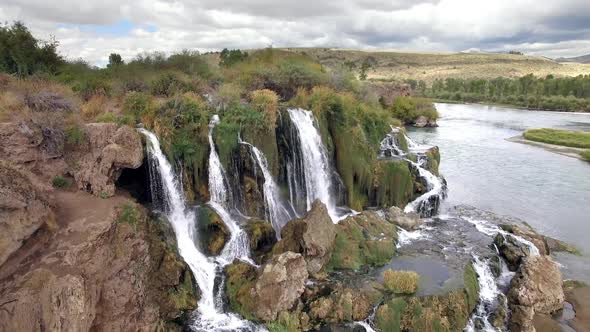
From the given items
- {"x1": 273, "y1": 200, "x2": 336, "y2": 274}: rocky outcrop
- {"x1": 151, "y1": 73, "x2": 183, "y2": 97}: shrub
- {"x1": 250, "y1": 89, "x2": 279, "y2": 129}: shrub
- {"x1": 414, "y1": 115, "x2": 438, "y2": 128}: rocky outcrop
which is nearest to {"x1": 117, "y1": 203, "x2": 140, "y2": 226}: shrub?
{"x1": 273, "y1": 200, "x2": 336, "y2": 274}: rocky outcrop

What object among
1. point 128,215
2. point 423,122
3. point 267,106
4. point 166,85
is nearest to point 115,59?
point 166,85

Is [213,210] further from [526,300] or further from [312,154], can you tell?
[526,300]

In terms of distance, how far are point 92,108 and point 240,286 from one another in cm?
983

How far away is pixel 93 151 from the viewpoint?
15234mm

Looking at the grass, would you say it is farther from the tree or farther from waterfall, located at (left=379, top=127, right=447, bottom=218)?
the tree

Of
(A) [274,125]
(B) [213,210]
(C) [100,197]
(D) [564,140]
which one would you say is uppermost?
(A) [274,125]

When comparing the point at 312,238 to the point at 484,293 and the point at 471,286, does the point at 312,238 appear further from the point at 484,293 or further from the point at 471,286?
the point at 484,293

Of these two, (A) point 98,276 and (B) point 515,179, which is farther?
(B) point 515,179

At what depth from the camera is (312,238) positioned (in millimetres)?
15734

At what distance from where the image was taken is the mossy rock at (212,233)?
15.8 m

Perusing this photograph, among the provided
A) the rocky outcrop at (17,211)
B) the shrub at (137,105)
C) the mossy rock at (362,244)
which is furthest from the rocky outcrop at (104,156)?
the mossy rock at (362,244)

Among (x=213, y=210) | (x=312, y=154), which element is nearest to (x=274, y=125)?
(x=312, y=154)

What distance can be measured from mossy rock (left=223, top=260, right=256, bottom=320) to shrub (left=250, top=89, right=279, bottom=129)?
23.2ft

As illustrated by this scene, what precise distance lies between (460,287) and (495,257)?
4.17m
